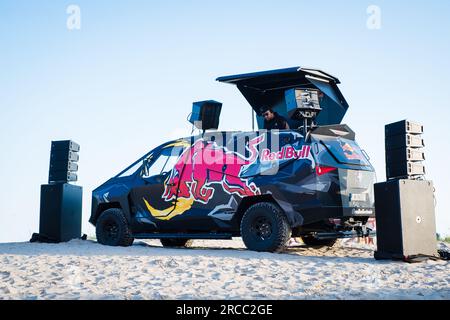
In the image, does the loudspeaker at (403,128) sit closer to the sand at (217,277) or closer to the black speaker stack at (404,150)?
the black speaker stack at (404,150)

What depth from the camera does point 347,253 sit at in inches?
408

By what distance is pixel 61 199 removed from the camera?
13602 mm

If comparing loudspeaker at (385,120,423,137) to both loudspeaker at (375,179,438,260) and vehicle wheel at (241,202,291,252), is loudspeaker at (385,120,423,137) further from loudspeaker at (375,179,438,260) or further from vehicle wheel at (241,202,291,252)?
vehicle wheel at (241,202,291,252)

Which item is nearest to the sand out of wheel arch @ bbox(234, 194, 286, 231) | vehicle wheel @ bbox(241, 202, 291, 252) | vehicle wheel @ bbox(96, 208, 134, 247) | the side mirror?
vehicle wheel @ bbox(241, 202, 291, 252)

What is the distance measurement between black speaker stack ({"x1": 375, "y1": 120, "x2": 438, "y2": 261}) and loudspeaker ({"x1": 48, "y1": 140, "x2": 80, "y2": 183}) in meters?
7.73

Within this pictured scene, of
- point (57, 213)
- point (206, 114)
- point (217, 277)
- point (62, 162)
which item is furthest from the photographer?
point (62, 162)

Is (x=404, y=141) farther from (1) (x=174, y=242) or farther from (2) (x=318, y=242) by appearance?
(1) (x=174, y=242)

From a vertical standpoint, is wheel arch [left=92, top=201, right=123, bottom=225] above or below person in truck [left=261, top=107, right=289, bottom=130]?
below

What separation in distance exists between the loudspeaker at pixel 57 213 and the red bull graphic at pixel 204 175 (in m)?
3.12

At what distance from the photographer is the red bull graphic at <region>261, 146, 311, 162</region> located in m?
9.41

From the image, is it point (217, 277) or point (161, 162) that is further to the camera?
point (161, 162)

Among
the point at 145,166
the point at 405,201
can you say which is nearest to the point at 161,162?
the point at 145,166

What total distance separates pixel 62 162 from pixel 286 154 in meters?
6.47

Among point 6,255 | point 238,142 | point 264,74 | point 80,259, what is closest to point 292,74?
point 264,74
